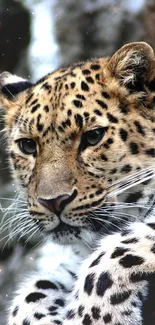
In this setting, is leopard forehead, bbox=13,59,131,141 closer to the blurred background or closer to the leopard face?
the leopard face

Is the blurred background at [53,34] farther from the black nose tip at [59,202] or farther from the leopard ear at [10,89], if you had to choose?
the black nose tip at [59,202]

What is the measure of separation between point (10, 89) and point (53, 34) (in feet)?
3.65

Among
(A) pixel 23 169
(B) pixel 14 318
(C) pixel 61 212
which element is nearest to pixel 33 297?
(B) pixel 14 318

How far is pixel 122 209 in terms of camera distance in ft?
10.0

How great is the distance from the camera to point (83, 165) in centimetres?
306

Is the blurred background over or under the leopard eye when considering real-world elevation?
over

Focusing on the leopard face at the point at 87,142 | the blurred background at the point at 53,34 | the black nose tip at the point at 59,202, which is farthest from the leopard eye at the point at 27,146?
the blurred background at the point at 53,34

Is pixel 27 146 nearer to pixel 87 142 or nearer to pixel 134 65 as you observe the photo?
pixel 87 142

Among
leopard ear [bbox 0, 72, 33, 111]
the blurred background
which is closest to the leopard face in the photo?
leopard ear [bbox 0, 72, 33, 111]

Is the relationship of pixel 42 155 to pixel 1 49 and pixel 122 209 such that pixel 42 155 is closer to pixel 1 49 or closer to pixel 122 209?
pixel 122 209

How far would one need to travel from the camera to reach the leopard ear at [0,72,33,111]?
3.54 m

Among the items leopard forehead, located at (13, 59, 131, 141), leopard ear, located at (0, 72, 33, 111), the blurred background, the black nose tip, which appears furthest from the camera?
the blurred background

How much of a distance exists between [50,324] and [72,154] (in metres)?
0.54

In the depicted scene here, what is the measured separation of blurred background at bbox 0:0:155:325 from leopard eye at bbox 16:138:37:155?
1.07 meters
